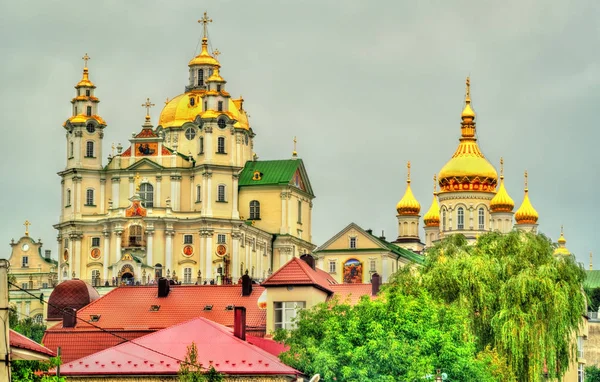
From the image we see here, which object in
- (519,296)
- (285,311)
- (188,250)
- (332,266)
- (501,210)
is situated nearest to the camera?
(519,296)

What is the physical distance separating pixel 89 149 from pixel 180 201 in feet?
30.7

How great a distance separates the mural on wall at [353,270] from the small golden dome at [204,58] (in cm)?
2196

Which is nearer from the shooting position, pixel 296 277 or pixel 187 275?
pixel 296 277

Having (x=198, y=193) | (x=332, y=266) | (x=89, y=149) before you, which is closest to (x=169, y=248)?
(x=198, y=193)

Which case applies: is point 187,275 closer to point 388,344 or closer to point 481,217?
point 481,217

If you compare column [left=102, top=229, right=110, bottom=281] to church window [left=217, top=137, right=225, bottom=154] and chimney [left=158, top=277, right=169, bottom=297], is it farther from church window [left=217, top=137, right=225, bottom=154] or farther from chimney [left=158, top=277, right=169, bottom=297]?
chimney [left=158, top=277, right=169, bottom=297]

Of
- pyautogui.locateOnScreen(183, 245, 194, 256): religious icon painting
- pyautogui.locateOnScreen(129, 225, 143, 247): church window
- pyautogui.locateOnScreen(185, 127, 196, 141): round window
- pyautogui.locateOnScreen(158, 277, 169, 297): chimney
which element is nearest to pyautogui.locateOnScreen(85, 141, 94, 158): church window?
pyautogui.locateOnScreen(185, 127, 196, 141): round window

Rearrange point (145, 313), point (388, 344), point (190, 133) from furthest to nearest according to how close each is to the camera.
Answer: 1. point (190, 133)
2. point (145, 313)
3. point (388, 344)

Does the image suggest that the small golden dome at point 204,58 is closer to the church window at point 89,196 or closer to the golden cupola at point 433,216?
the church window at point 89,196

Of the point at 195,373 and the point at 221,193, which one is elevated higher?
the point at 221,193

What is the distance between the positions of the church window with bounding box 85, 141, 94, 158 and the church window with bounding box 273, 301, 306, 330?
249ft

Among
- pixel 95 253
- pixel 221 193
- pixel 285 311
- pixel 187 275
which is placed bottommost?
pixel 285 311

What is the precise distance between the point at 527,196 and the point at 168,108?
44.1 metres

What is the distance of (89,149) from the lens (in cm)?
14612
